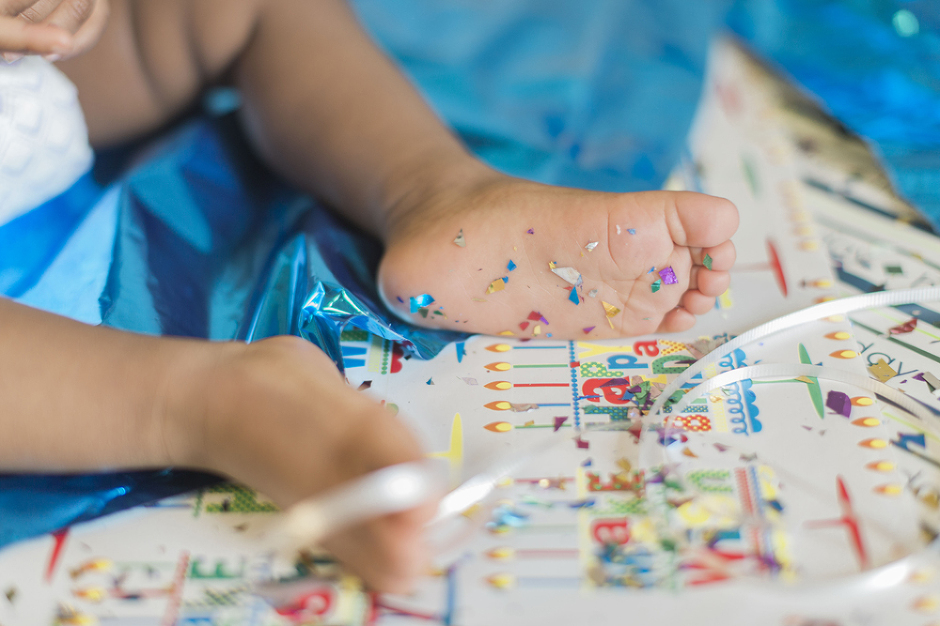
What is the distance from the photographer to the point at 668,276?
2.15 ft

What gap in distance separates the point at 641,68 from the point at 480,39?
0.75 ft

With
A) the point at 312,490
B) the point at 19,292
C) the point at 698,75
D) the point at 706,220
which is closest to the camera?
the point at 312,490

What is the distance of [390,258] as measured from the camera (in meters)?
0.69

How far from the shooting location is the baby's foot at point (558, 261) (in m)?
0.64

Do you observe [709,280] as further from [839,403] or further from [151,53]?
[151,53]

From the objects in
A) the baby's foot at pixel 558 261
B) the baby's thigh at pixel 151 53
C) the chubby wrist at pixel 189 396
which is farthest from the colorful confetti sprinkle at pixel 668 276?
the baby's thigh at pixel 151 53

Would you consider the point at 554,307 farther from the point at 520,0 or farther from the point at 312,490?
the point at 520,0

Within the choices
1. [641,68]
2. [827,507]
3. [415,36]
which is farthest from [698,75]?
[827,507]

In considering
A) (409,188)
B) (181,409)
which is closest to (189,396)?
(181,409)

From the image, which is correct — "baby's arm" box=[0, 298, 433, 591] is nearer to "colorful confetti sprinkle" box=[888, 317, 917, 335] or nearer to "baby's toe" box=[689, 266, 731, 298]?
"baby's toe" box=[689, 266, 731, 298]

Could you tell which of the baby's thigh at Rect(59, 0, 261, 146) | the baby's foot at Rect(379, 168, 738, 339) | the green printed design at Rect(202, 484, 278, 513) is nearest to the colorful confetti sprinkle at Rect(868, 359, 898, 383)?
the baby's foot at Rect(379, 168, 738, 339)

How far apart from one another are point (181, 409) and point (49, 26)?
13.5 inches

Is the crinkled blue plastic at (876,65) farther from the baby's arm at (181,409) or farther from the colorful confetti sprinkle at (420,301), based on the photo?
the baby's arm at (181,409)

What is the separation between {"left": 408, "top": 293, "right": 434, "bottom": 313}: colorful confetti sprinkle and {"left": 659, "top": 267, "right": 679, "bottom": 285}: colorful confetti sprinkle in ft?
0.66
